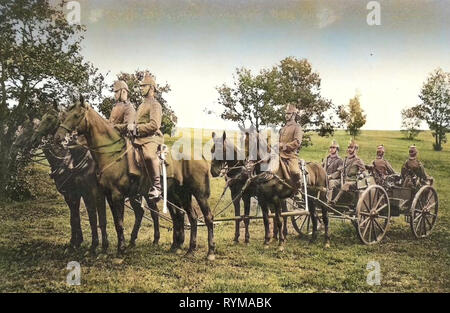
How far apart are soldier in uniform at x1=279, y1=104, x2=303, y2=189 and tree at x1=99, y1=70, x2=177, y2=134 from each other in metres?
2.15

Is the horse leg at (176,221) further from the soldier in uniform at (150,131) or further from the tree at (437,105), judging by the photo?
the tree at (437,105)

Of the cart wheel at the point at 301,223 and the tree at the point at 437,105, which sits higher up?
the tree at the point at 437,105

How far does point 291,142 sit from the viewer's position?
7973 millimetres

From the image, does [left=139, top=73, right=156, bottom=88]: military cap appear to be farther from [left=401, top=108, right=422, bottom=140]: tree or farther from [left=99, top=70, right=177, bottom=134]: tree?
[left=401, top=108, right=422, bottom=140]: tree

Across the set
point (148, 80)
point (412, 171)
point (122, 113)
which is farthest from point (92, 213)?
point (412, 171)

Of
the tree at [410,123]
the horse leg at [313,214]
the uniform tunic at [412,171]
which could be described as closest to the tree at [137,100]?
the horse leg at [313,214]

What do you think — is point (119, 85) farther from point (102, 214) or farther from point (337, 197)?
point (337, 197)

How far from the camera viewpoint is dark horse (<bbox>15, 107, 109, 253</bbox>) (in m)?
7.30

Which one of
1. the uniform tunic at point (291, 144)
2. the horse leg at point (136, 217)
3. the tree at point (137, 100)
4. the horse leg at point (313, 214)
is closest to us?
the horse leg at point (136, 217)

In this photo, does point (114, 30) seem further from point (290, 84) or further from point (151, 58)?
point (290, 84)

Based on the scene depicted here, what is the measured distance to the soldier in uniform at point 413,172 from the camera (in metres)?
8.52

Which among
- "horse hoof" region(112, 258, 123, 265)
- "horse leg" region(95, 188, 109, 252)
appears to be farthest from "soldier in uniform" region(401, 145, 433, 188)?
"horse leg" region(95, 188, 109, 252)

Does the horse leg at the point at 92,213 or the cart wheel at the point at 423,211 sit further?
the cart wheel at the point at 423,211

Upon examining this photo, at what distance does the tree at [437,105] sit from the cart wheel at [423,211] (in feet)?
3.10
